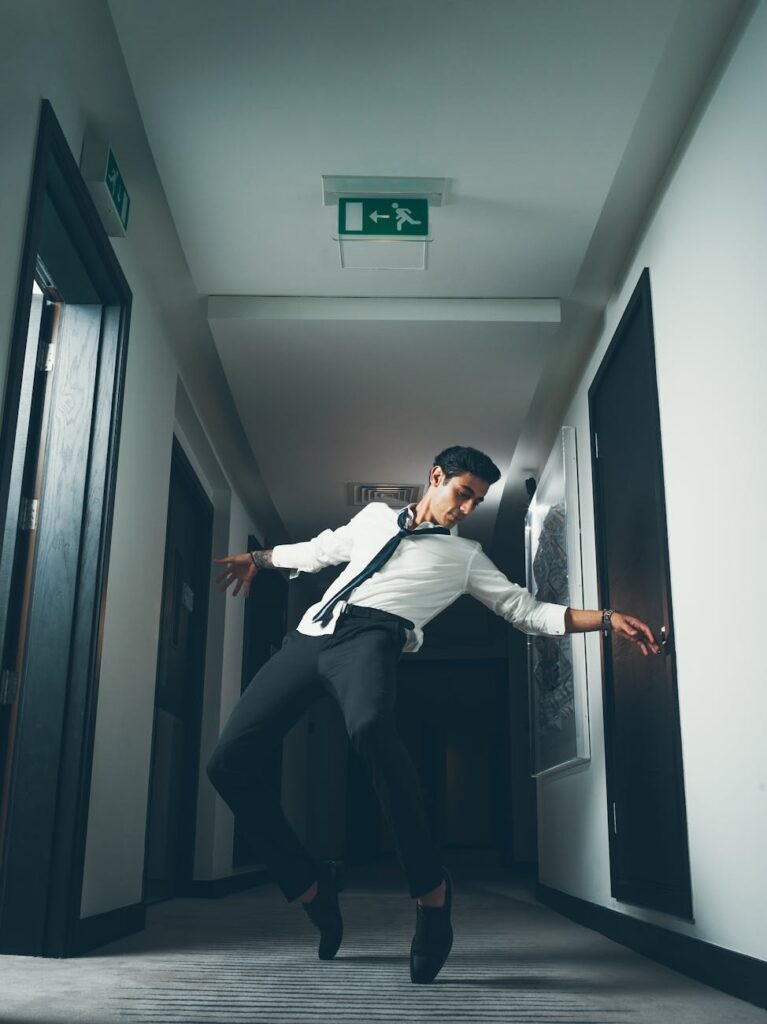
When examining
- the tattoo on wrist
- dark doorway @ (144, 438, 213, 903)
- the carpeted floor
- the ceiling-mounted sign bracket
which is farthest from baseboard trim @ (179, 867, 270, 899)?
the ceiling-mounted sign bracket

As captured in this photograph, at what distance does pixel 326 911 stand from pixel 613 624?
1.05 m

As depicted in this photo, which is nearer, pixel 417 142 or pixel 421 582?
pixel 421 582

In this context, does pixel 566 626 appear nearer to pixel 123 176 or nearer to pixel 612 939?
pixel 612 939

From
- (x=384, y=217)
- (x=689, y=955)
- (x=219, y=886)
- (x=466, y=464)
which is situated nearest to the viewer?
(x=689, y=955)

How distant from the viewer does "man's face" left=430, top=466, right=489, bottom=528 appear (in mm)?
2654

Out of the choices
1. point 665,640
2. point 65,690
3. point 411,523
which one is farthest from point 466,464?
point 65,690

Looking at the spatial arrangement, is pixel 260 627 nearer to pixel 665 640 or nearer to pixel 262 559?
pixel 262 559

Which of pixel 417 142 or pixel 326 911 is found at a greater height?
pixel 417 142

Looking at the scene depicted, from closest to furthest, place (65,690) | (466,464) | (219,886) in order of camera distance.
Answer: (466,464), (65,690), (219,886)

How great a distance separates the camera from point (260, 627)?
6.45 meters

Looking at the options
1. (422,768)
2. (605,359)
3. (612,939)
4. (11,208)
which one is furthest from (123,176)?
(422,768)

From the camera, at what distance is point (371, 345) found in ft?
13.0

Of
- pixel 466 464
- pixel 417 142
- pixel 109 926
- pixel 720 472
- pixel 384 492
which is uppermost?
pixel 417 142

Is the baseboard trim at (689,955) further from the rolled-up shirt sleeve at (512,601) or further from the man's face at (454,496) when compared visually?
the man's face at (454,496)
